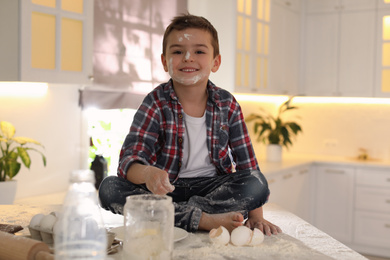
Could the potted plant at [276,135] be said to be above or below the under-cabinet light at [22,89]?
below

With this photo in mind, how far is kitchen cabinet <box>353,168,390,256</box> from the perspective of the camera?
13.0ft

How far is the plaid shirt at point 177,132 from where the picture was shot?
181cm

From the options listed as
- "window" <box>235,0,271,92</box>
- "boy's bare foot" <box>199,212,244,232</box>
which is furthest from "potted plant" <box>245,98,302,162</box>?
"boy's bare foot" <box>199,212,244,232</box>

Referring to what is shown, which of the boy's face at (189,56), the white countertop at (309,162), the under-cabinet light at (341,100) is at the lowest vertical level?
the white countertop at (309,162)

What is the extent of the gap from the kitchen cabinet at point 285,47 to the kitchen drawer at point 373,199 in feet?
3.38

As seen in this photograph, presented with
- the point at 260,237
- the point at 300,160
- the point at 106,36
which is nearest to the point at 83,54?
the point at 106,36

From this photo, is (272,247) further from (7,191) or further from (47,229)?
(7,191)

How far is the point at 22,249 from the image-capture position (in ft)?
3.40

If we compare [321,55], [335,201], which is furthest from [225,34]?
[335,201]

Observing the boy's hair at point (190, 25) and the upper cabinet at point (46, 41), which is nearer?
the boy's hair at point (190, 25)

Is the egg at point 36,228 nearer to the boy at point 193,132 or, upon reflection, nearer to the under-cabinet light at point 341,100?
the boy at point 193,132

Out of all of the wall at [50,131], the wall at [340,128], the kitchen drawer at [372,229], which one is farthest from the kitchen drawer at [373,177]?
the wall at [50,131]

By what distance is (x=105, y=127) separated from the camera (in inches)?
126

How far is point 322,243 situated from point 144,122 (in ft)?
2.41
